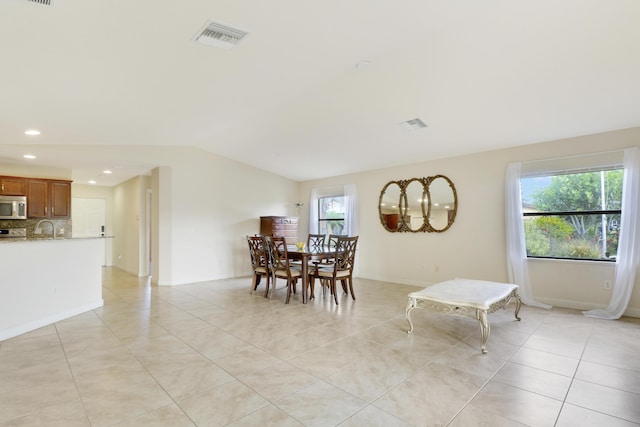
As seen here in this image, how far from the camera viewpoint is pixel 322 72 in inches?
136

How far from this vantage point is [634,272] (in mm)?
3973

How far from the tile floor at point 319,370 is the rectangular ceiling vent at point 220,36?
2655 mm

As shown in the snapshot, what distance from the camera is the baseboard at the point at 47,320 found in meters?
3.32

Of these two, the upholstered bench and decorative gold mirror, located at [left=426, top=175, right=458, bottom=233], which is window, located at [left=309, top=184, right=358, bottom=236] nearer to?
decorative gold mirror, located at [left=426, top=175, right=458, bottom=233]

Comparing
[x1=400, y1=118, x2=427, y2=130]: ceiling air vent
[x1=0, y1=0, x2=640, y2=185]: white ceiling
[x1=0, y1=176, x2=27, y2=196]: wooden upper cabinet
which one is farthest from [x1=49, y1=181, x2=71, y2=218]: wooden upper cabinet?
[x1=400, y1=118, x2=427, y2=130]: ceiling air vent

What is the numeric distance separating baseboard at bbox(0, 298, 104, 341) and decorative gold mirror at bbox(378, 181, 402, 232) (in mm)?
5086

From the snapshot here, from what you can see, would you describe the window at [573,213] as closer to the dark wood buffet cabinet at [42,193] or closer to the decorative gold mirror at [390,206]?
the decorative gold mirror at [390,206]

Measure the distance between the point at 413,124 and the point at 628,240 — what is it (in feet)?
9.95

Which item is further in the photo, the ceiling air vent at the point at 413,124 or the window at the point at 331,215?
the window at the point at 331,215

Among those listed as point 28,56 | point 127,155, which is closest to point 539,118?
point 28,56

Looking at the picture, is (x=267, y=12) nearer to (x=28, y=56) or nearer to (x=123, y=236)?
(x=28, y=56)

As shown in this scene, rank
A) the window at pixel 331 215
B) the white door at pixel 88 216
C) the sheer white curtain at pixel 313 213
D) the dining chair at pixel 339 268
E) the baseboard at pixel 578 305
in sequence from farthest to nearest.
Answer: the white door at pixel 88 216
the sheer white curtain at pixel 313 213
the window at pixel 331 215
the dining chair at pixel 339 268
the baseboard at pixel 578 305

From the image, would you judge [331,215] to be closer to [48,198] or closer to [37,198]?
[48,198]

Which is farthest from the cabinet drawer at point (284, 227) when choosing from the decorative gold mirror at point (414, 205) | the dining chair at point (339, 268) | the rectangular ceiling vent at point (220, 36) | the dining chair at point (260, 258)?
the rectangular ceiling vent at point (220, 36)
